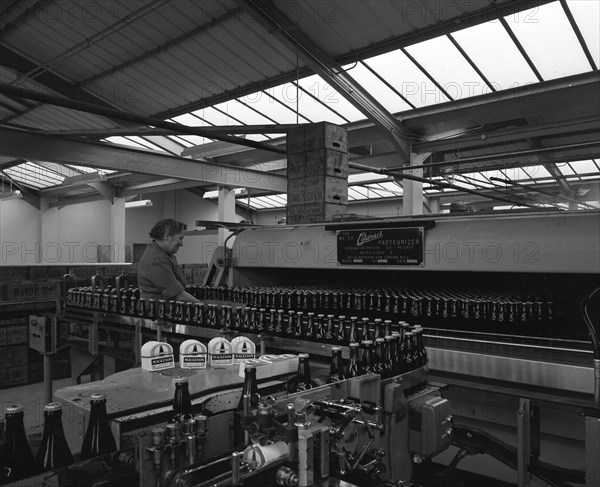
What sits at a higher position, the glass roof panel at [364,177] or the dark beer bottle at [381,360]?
the glass roof panel at [364,177]

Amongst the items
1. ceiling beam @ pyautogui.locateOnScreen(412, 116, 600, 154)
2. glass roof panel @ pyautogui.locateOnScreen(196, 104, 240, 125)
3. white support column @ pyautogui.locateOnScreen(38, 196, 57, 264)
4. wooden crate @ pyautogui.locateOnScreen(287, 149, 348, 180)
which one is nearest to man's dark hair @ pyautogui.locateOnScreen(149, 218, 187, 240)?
wooden crate @ pyautogui.locateOnScreen(287, 149, 348, 180)

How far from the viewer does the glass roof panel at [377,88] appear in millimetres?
5895

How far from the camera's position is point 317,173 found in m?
4.32

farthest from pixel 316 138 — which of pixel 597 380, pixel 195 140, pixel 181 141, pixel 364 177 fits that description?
pixel 364 177

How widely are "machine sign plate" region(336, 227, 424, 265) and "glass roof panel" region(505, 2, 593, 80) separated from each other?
299cm

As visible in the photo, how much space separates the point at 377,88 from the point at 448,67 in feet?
3.39

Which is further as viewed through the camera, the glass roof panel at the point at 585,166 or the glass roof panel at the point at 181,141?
the glass roof panel at the point at 181,141

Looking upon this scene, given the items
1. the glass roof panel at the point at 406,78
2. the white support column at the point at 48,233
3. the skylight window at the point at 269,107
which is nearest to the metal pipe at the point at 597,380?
the glass roof panel at the point at 406,78

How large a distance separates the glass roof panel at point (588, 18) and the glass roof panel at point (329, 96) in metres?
2.84

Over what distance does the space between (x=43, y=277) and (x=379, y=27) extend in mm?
5421

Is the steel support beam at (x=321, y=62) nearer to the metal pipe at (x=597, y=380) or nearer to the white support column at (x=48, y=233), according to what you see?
the metal pipe at (x=597, y=380)

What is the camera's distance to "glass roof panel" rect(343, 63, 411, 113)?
19.3ft

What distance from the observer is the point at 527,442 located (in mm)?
2074

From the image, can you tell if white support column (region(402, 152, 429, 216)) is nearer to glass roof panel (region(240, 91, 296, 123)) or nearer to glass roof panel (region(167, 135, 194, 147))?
glass roof panel (region(240, 91, 296, 123))
